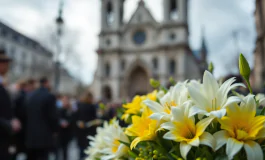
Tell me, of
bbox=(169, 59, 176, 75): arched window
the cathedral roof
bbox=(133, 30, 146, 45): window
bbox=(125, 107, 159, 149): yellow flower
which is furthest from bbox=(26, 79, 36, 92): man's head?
the cathedral roof

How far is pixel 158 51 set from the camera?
1277 inches

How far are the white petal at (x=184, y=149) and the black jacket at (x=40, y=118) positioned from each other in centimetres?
457

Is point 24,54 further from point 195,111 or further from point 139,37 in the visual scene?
point 195,111

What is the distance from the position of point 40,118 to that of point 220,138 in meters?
4.73

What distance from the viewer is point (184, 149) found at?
0.84 meters

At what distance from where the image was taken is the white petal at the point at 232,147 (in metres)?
0.78

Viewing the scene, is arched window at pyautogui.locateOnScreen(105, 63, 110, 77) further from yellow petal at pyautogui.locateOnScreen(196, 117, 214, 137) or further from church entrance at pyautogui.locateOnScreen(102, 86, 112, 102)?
yellow petal at pyautogui.locateOnScreen(196, 117, 214, 137)

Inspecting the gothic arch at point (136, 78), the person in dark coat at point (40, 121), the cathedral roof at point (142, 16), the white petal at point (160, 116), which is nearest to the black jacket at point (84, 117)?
the person in dark coat at point (40, 121)

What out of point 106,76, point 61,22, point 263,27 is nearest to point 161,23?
point 106,76

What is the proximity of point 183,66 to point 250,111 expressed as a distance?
101ft

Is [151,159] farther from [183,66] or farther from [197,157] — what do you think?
[183,66]

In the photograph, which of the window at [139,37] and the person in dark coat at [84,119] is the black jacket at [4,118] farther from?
the window at [139,37]

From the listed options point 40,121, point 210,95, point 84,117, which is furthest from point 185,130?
point 84,117

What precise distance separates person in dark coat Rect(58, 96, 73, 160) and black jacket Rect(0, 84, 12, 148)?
13.7 ft
